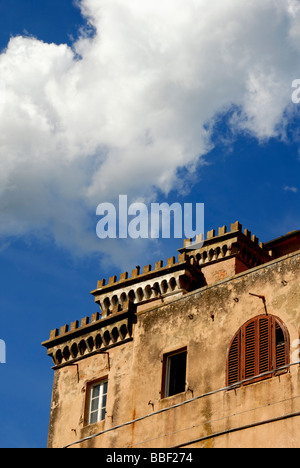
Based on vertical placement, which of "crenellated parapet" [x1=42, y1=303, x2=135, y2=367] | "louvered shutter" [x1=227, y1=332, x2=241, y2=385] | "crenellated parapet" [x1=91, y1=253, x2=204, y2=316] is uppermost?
"crenellated parapet" [x1=91, y1=253, x2=204, y2=316]

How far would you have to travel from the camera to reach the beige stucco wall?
88.9 ft

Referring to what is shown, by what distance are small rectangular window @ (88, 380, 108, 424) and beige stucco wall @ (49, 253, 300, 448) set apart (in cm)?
26

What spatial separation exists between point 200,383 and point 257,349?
200 cm

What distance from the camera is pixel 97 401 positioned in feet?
108

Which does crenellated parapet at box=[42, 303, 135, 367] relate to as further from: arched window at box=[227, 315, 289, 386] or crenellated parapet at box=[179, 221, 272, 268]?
crenellated parapet at box=[179, 221, 272, 268]

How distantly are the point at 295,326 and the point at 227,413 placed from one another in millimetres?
3008

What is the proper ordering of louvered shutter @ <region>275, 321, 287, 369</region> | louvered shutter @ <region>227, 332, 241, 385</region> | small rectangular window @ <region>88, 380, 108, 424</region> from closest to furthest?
louvered shutter @ <region>275, 321, 287, 369</region>, louvered shutter @ <region>227, 332, 241, 385</region>, small rectangular window @ <region>88, 380, 108, 424</region>

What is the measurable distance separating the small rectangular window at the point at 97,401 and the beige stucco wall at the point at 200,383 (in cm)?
26

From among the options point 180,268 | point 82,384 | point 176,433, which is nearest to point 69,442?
point 82,384

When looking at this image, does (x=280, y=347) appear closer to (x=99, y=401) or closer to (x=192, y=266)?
(x=99, y=401)

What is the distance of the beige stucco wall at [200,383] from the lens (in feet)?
88.9

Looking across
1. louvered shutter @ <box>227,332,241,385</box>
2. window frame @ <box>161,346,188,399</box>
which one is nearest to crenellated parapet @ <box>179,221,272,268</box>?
window frame @ <box>161,346,188,399</box>

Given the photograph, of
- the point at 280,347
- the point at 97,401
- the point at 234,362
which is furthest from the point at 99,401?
the point at 280,347
